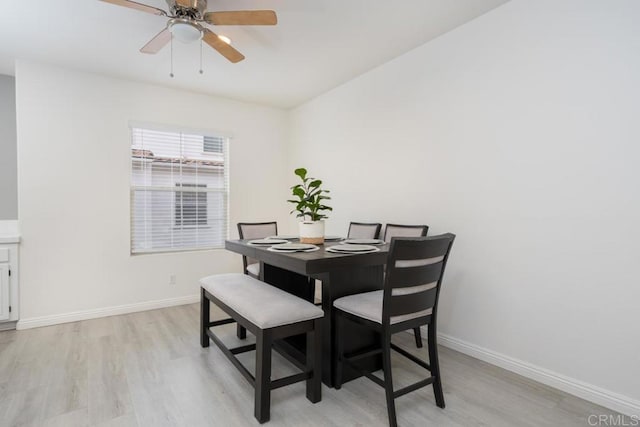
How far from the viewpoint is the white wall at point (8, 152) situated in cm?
350

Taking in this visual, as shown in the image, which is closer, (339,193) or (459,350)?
(459,350)

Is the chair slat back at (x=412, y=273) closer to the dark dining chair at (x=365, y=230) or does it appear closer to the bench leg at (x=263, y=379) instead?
the bench leg at (x=263, y=379)

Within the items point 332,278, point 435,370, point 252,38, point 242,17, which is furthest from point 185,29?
point 435,370

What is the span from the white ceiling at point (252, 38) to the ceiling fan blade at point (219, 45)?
226mm

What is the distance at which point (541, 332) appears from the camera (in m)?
2.22

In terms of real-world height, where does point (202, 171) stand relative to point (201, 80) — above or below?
below

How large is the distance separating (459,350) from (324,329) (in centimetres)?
132

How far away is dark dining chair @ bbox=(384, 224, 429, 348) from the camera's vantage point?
9.07 ft

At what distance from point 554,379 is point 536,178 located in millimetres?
1317

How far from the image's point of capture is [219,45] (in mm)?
2463

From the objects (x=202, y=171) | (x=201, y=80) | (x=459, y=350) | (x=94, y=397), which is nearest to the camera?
(x=94, y=397)

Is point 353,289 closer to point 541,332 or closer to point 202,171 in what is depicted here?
point 541,332

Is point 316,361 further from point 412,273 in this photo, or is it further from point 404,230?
point 404,230

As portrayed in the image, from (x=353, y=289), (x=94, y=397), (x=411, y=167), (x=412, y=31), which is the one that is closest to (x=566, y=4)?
(x=412, y=31)
